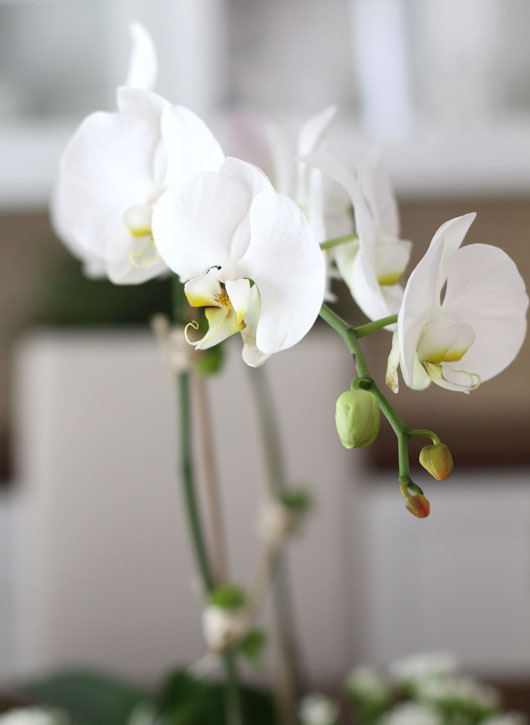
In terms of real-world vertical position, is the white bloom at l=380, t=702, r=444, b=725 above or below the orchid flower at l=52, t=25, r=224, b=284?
below

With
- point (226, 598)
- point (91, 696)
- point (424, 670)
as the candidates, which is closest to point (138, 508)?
point (91, 696)

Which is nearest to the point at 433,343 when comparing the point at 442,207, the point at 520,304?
the point at 520,304

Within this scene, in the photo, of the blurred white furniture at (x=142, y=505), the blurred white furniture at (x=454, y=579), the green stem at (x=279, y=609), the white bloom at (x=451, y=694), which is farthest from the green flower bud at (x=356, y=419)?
the blurred white furniture at (x=454, y=579)

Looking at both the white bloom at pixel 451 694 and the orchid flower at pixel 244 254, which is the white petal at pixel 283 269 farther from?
the white bloom at pixel 451 694

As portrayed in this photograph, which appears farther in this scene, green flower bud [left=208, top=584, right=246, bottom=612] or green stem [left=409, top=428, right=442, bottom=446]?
green flower bud [left=208, top=584, right=246, bottom=612]

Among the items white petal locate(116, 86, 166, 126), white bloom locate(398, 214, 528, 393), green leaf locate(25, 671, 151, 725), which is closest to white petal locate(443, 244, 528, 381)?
white bloom locate(398, 214, 528, 393)

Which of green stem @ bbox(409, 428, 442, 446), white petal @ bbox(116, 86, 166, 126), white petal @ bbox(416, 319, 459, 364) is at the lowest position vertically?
green stem @ bbox(409, 428, 442, 446)

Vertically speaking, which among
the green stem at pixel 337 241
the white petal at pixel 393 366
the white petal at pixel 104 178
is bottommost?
the white petal at pixel 393 366

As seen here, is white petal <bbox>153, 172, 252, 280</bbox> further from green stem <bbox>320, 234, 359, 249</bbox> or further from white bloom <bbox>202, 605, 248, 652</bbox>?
white bloom <bbox>202, 605, 248, 652</bbox>
